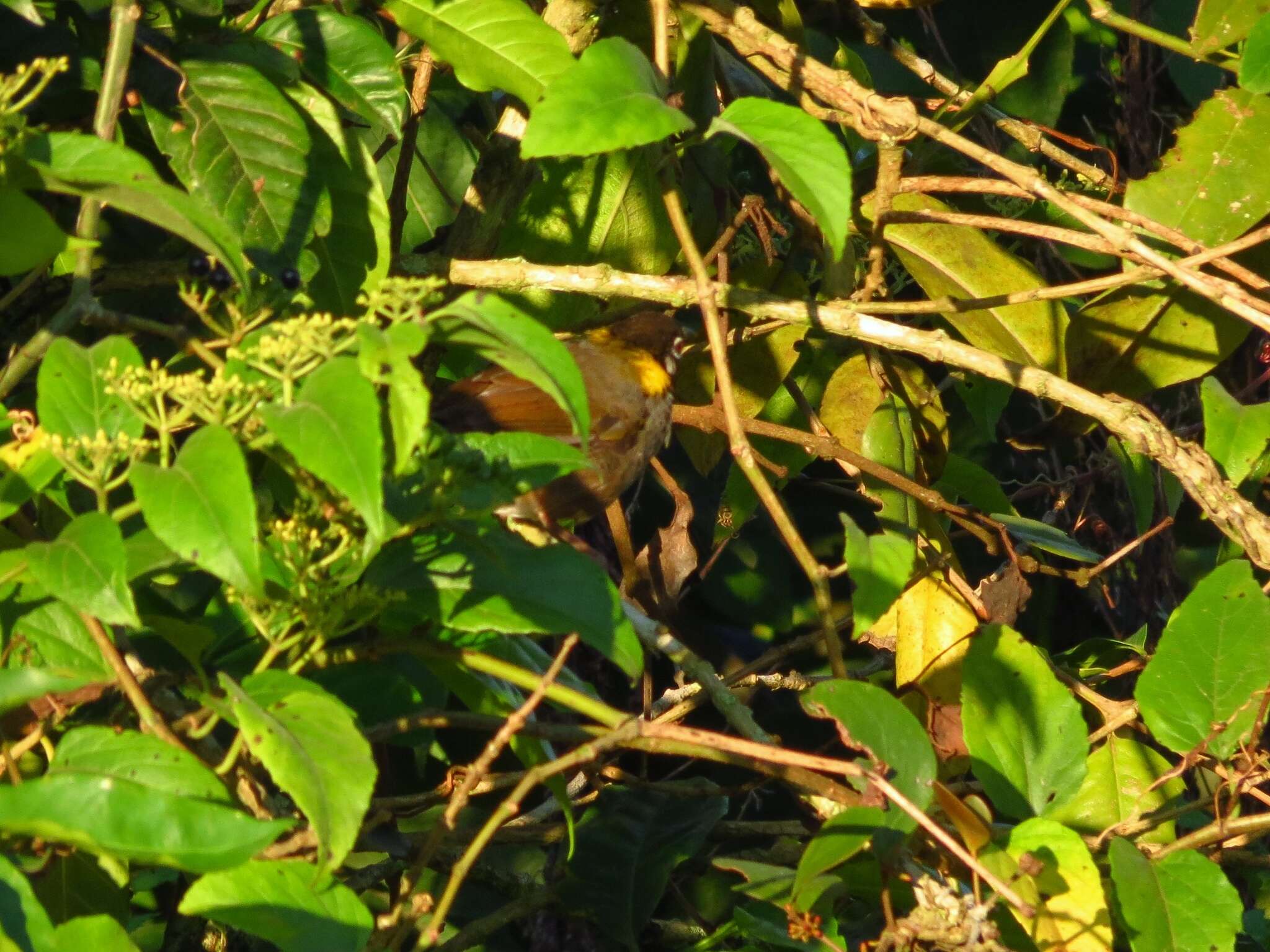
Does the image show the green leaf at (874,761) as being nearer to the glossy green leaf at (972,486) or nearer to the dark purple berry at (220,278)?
the dark purple berry at (220,278)

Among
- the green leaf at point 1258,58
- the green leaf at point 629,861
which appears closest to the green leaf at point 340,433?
the green leaf at point 629,861

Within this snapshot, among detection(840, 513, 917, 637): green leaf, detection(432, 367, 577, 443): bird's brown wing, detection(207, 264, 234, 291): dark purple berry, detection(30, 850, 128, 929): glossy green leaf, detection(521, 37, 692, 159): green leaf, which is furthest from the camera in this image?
detection(432, 367, 577, 443): bird's brown wing

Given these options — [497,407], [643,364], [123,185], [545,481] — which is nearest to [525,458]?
[545,481]

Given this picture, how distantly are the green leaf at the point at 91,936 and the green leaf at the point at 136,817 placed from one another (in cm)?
6

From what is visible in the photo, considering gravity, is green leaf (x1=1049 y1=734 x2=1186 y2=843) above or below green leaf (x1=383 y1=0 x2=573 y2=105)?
below

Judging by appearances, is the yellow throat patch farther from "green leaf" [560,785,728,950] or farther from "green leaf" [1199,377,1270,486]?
"green leaf" [1199,377,1270,486]

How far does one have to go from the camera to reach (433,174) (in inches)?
84.7

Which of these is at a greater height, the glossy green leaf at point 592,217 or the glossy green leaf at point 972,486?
the glossy green leaf at point 592,217

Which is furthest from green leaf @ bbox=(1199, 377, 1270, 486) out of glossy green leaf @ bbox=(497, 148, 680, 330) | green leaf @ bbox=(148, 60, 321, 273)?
green leaf @ bbox=(148, 60, 321, 273)

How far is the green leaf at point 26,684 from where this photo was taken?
937mm

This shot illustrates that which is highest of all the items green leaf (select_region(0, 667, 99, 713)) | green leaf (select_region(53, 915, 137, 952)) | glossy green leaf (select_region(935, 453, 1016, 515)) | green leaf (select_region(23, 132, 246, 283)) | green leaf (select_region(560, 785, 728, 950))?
green leaf (select_region(23, 132, 246, 283))

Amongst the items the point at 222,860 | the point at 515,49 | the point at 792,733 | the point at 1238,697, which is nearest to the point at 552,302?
the point at 515,49

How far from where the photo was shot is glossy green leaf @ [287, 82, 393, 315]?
1.52 metres

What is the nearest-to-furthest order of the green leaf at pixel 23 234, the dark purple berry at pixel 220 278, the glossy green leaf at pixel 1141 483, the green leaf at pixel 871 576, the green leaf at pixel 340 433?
the green leaf at pixel 340 433 → the green leaf at pixel 23 234 → the dark purple berry at pixel 220 278 → the green leaf at pixel 871 576 → the glossy green leaf at pixel 1141 483
